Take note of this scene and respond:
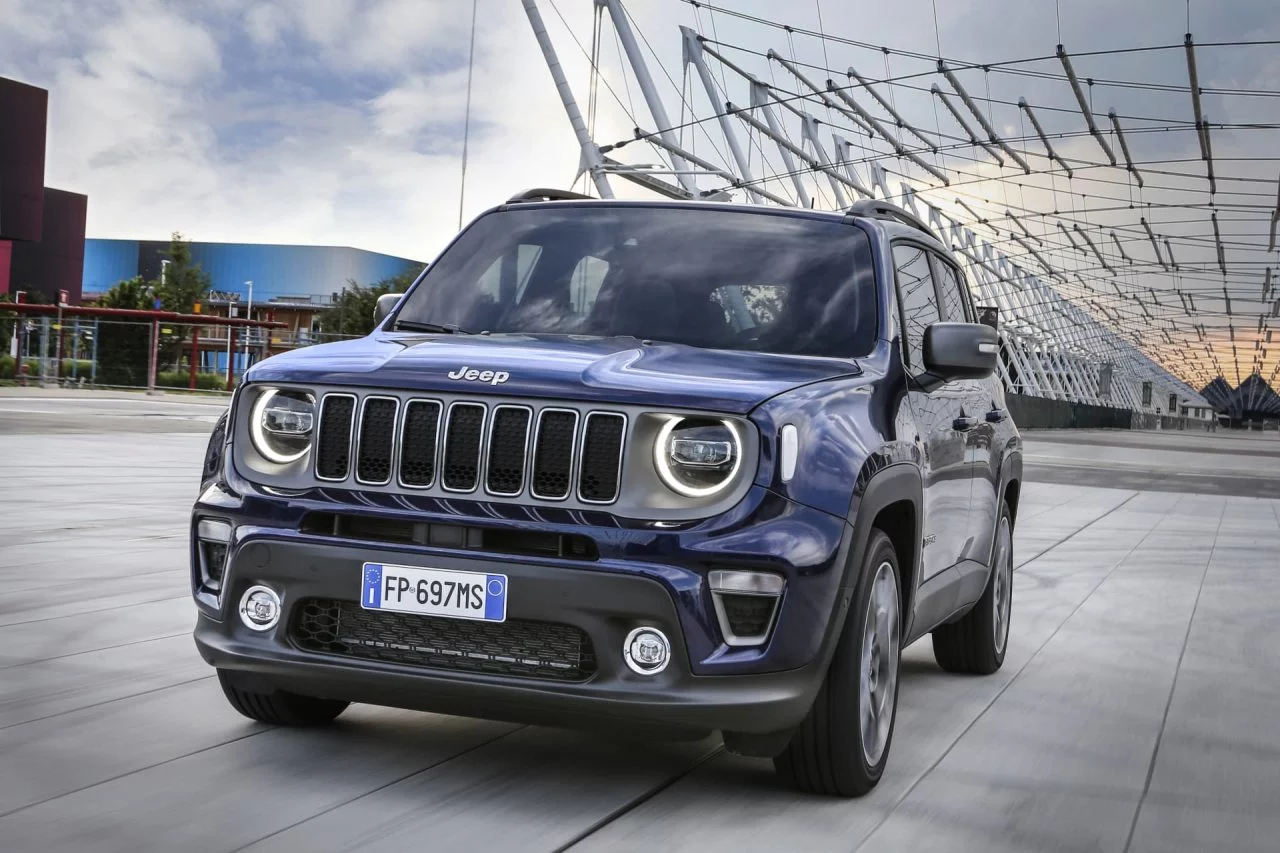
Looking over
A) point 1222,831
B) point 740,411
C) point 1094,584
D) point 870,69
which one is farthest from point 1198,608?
point 870,69

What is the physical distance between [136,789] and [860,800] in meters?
1.94

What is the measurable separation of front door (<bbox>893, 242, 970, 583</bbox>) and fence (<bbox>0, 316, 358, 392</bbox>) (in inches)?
1792

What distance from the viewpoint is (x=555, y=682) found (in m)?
4.15

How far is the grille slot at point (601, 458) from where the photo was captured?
4.12m

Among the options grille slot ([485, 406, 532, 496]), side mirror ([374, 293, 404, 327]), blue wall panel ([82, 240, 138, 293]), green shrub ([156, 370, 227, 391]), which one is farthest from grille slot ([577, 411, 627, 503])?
blue wall panel ([82, 240, 138, 293])

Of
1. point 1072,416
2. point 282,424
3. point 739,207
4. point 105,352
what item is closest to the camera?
point 282,424

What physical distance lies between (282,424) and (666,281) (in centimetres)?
146

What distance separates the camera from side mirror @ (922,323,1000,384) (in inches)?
209

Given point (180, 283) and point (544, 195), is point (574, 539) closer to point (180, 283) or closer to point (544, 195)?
point (544, 195)

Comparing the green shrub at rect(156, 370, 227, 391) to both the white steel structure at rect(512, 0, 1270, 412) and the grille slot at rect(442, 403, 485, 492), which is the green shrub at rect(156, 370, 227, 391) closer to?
the white steel structure at rect(512, 0, 1270, 412)

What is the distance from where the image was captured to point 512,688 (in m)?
4.15

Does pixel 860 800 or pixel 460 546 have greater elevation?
pixel 460 546

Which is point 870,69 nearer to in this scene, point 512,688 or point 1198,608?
point 1198,608

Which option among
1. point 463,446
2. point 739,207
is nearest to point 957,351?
point 739,207
